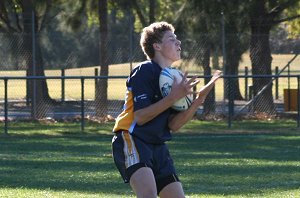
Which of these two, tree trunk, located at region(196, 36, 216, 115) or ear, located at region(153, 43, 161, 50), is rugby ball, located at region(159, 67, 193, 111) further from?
tree trunk, located at region(196, 36, 216, 115)

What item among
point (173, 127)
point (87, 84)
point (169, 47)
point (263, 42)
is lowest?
point (173, 127)

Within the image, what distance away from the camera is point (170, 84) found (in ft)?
20.7

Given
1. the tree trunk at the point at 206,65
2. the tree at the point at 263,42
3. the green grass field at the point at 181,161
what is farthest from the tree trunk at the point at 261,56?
the green grass field at the point at 181,161

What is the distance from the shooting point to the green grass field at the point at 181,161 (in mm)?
11094

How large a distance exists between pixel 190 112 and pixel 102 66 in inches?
701

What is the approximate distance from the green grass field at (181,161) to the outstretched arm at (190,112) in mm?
4066

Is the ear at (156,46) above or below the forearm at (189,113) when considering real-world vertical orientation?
above

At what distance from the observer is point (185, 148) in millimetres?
16906

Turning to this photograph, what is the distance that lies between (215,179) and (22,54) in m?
11.6

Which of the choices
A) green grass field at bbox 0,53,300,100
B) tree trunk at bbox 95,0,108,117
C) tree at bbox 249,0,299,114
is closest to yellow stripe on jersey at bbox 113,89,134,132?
tree trunk at bbox 95,0,108,117

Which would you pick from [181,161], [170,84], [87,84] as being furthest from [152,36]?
[87,84]

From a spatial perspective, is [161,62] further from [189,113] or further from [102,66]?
[102,66]

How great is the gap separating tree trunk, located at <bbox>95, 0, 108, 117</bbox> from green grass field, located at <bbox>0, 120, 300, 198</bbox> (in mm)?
894

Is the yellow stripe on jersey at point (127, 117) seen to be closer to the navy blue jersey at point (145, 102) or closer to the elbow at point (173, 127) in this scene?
the navy blue jersey at point (145, 102)
